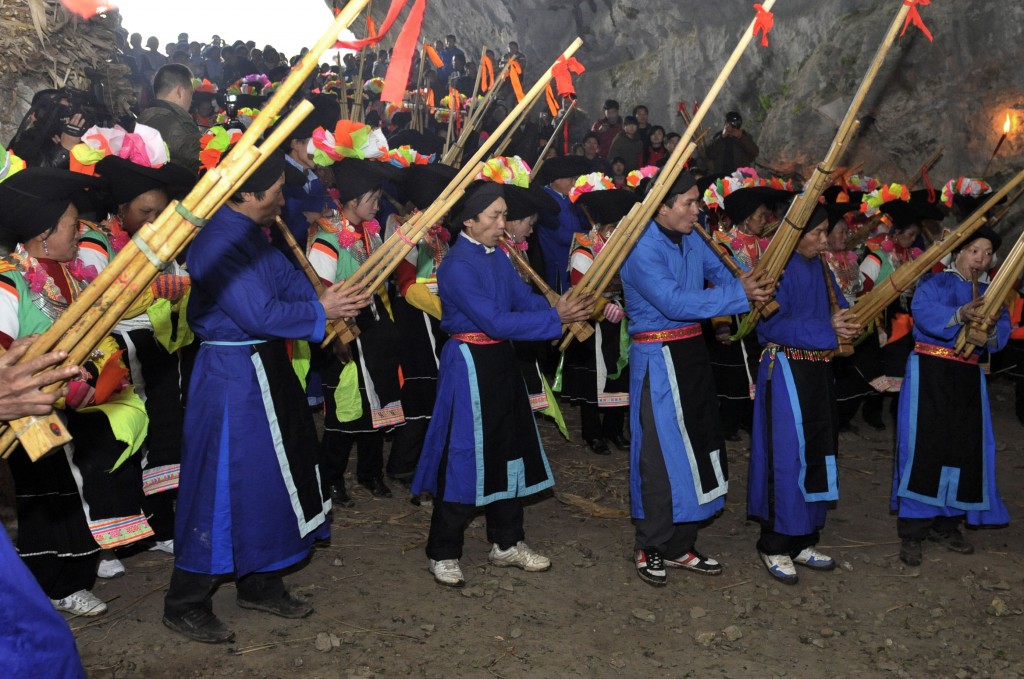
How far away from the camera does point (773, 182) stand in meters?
6.39

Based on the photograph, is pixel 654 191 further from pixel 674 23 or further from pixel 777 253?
pixel 674 23

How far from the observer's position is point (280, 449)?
3.86 metres

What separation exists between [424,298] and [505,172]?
1.02m

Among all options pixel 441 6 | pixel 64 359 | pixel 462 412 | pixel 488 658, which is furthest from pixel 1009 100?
pixel 441 6

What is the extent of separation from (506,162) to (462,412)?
1.34 meters

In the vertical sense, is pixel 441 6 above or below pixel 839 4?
above

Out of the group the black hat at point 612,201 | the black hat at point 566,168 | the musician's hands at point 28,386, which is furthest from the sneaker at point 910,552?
the musician's hands at point 28,386

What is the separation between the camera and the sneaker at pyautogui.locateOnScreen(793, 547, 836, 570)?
4.69 m

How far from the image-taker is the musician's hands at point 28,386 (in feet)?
6.55

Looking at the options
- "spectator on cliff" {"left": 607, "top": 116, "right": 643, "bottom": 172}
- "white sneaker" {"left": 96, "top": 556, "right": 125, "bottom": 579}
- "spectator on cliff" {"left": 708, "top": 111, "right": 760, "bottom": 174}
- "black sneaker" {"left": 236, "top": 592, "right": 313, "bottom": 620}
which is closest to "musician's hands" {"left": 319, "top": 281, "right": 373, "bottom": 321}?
"black sneaker" {"left": 236, "top": 592, "right": 313, "bottom": 620}

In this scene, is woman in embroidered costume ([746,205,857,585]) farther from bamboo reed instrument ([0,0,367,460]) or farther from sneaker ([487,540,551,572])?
bamboo reed instrument ([0,0,367,460])

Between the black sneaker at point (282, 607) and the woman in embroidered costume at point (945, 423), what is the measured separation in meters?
2.95

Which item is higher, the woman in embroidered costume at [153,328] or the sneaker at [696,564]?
the woman in embroidered costume at [153,328]

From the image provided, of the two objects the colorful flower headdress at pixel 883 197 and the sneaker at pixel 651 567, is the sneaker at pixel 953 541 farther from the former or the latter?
the colorful flower headdress at pixel 883 197
